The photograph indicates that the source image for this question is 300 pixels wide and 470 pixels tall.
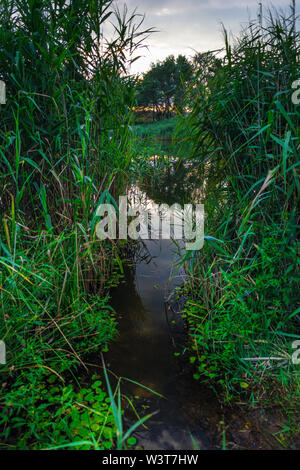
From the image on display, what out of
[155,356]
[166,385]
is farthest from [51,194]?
[166,385]

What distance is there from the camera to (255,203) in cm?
181

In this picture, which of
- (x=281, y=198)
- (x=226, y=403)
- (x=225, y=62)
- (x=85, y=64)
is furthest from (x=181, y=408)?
(x=85, y=64)

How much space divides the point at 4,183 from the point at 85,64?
47.5 inches

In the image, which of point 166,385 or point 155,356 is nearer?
point 166,385

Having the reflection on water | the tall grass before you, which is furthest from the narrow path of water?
the tall grass

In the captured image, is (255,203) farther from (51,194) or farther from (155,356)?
(51,194)

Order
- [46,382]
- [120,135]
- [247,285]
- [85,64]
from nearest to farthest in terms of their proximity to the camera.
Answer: [46,382] → [247,285] → [85,64] → [120,135]

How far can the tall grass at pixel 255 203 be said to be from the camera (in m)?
1.58

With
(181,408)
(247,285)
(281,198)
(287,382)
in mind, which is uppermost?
(281,198)

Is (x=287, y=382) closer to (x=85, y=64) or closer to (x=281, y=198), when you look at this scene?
(x=281, y=198)

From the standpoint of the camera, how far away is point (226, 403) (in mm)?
1523

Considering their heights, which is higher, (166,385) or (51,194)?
(51,194)

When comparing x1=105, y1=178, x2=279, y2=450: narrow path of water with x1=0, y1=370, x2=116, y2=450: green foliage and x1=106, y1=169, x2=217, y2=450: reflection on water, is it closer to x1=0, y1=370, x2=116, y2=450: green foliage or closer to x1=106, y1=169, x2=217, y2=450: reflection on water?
x1=106, y1=169, x2=217, y2=450: reflection on water
